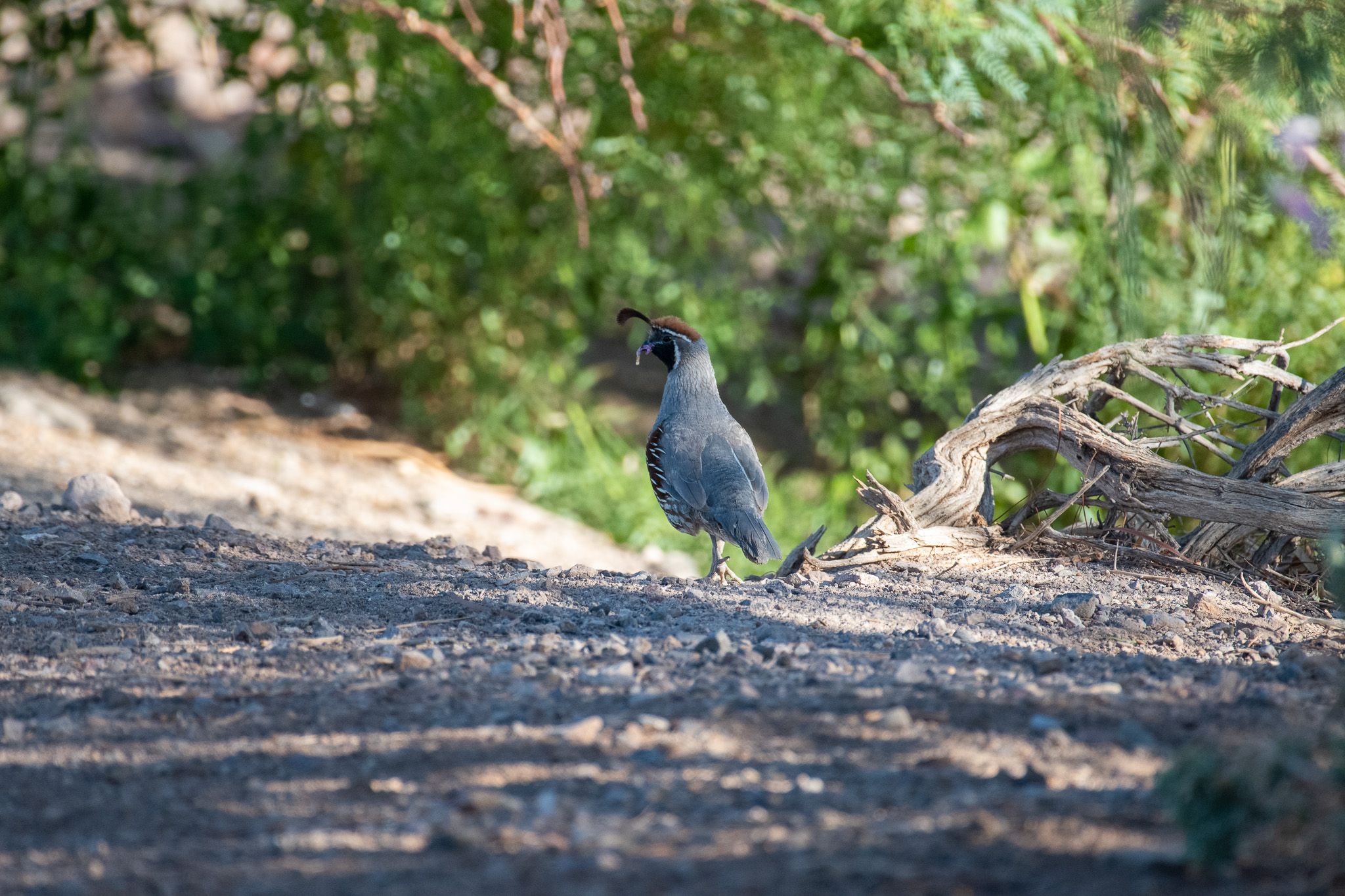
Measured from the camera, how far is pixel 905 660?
250 cm

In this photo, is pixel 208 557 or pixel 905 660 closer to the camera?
pixel 905 660

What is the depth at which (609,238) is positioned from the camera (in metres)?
6.80

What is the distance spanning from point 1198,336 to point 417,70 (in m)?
4.46

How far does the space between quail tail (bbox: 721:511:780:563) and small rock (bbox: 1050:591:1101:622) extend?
995 millimetres

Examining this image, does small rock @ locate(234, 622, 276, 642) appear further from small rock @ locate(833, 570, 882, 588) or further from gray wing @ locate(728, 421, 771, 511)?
gray wing @ locate(728, 421, 771, 511)

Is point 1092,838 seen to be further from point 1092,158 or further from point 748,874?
point 1092,158

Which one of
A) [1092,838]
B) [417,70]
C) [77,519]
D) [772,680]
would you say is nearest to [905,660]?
[772,680]

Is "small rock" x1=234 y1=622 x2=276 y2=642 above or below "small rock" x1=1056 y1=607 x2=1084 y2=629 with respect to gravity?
below

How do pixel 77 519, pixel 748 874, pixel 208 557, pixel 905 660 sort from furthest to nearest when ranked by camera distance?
pixel 77 519 → pixel 208 557 → pixel 905 660 → pixel 748 874

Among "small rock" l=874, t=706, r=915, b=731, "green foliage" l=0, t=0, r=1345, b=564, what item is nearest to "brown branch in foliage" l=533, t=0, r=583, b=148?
"green foliage" l=0, t=0, r=1345, b=564

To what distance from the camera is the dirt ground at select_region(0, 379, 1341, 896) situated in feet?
5.58

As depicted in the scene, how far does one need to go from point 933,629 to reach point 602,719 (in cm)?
94

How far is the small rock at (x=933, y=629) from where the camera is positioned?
2730 millimetres

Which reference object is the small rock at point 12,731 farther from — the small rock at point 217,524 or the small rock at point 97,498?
the small rock at point 97,498
